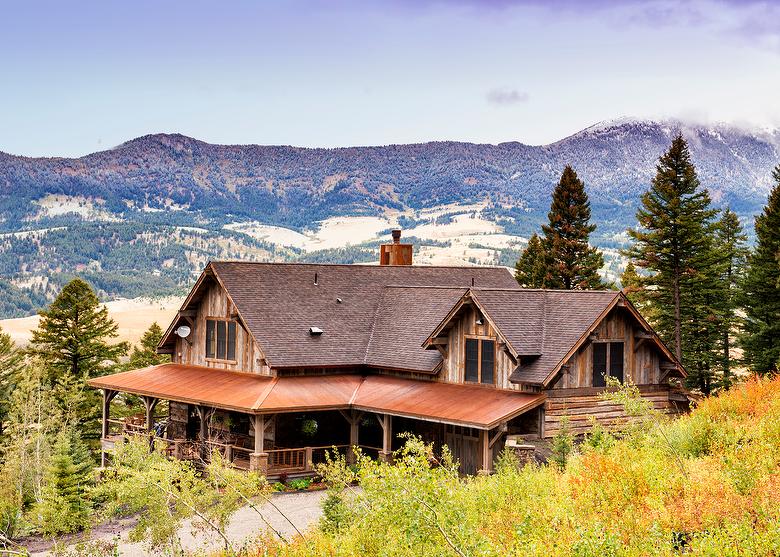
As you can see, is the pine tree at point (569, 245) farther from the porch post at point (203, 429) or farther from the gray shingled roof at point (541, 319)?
the porch post at point (203, 429)

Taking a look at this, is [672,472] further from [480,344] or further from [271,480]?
[271,480]

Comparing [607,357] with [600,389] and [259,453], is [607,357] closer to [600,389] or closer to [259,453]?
[600,389]

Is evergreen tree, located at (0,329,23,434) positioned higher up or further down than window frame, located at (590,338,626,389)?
further down

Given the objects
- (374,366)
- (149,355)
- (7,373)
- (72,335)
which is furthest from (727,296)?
(7,373)

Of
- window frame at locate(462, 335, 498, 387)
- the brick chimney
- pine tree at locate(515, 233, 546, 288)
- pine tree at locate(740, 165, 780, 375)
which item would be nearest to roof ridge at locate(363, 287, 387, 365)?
window frame at locate(462, 335, 498, 387)

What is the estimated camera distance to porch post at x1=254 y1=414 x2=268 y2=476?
31.3 m

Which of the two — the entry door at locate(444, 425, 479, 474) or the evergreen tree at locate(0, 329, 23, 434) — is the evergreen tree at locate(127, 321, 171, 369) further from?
the entry door at locate(444, 425, 479, 474)

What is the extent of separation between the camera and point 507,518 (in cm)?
1661

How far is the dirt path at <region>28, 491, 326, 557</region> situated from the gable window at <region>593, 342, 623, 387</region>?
357 inches

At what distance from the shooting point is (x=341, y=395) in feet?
108

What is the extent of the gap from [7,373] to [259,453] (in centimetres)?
1765

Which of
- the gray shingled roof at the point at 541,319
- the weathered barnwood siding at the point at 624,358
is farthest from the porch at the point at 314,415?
the weathered barnwood siding at the point at 624,358

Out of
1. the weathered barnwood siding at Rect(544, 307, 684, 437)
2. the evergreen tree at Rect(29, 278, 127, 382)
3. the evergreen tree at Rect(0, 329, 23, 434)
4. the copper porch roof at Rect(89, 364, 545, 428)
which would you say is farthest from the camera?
the evergreen tree at Rect(29, 278, 127, 382)

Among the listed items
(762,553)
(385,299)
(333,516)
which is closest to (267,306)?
(385,299)
